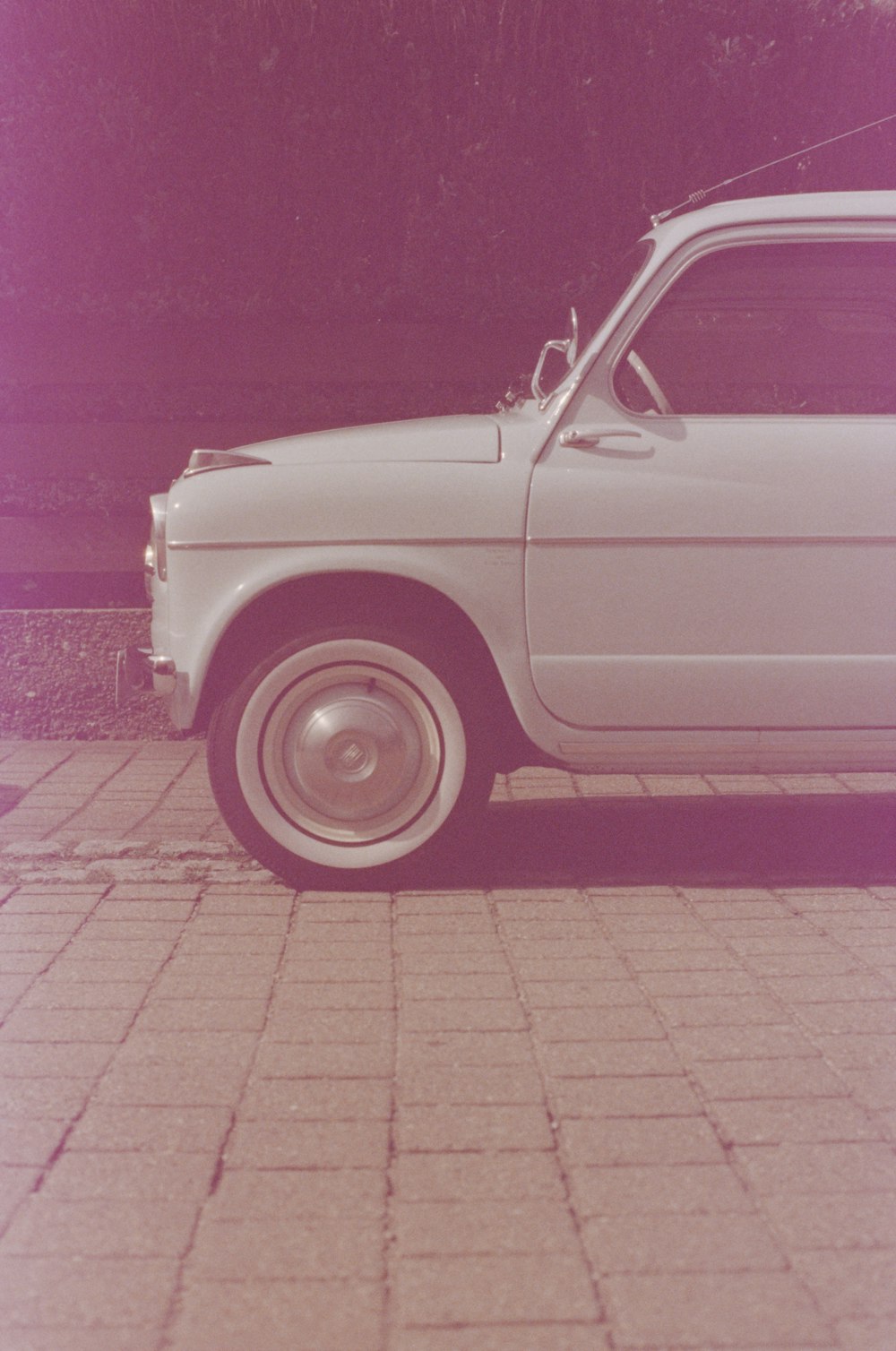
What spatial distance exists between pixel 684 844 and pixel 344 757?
127cm

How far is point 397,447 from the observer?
5250 millimetres

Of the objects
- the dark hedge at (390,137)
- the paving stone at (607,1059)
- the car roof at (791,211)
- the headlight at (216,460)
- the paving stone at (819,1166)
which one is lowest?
the paving stone at (607,1059)

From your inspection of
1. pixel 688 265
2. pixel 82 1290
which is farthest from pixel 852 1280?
pixel 688 265

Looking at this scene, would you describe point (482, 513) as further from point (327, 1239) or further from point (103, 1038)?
point (327, 1239)

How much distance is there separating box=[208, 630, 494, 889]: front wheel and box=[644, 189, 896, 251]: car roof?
1.47 m

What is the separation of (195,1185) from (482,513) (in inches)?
98.9

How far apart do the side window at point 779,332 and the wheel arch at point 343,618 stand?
82cm

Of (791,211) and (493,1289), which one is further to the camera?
(791,211)

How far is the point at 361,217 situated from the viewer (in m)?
8.40

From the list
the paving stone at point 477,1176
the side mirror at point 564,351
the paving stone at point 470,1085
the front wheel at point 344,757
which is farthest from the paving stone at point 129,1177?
the side mirror at point 564,351

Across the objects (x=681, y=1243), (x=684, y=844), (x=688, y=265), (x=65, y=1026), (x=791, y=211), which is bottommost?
(x=684, y=844)

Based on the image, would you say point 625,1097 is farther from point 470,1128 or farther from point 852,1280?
point 852,1280

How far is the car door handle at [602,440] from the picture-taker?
17.0 ft

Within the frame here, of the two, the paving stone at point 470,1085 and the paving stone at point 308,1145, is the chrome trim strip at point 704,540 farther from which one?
the paving stone at point 308,1145
